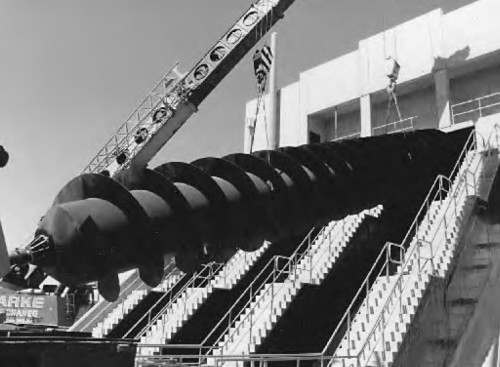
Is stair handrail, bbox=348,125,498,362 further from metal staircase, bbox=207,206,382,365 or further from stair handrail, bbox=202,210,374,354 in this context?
metal staircase, bbox=207,206,382,365

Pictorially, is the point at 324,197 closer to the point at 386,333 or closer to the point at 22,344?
the point at 386,333

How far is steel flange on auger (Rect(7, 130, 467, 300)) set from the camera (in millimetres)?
5668

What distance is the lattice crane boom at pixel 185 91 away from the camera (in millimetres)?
24734

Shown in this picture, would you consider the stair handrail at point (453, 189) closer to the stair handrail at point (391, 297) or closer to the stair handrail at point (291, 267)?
the stair handrail at point (391, 297)

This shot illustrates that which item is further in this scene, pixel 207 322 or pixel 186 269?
pixel 207 322

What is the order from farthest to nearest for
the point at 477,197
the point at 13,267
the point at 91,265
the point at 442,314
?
the point at 477,197 → the point at 442,314 → the point at 91,265 → the point at 13,267

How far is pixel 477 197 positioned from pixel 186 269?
11.1 m

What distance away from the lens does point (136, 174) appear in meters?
6.82

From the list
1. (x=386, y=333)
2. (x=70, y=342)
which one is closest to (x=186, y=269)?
(x=70, y=342)

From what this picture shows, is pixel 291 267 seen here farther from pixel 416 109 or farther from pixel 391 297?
pixel 416 109

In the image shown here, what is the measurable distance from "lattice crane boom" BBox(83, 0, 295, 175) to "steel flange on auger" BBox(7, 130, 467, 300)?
14002 millimetres

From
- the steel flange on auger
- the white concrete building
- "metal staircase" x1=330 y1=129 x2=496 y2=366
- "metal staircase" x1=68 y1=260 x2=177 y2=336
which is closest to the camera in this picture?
the steel flange on auger

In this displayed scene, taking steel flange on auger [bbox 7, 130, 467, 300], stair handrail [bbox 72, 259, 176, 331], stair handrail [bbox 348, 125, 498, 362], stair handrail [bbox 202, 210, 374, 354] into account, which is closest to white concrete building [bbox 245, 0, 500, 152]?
stair handrail [bbox 348, 125, 498, 362]

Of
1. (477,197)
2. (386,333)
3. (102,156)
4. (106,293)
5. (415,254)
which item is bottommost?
(386,333)
